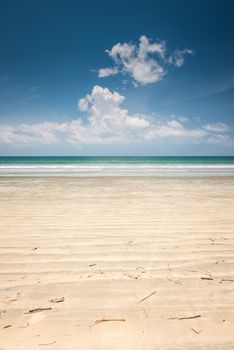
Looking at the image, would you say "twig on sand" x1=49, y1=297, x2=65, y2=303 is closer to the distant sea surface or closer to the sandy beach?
the sandy beach

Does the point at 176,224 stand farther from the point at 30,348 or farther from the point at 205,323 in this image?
the point at 30,348

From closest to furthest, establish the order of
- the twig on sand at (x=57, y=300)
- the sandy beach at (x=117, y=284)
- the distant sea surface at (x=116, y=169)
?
the sandy beach at (x=117, y=284), the twig on sand at (x=57, y=300), the distant sea surface at (x=116, y=169)

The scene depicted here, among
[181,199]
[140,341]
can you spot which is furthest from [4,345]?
[181,199]

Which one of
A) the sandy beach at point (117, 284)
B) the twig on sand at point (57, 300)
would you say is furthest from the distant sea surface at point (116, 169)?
the twig on sand at point (57, 300)

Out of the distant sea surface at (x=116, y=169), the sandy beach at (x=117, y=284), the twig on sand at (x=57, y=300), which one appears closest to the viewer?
the sandy beach at (x=117, y=284)

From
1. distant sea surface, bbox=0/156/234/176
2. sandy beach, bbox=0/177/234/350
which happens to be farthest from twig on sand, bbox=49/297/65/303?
distant sea surface, bbox=0/156/234/176

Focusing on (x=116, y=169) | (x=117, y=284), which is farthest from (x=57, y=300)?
(x=116, y=169)

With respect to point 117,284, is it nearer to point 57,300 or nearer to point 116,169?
point 57,300

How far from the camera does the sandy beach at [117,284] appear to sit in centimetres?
174

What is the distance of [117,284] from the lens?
2412mm

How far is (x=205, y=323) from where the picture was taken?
6.09ft

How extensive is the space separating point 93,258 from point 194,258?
1213 millimetres

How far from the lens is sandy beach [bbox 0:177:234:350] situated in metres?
1.74

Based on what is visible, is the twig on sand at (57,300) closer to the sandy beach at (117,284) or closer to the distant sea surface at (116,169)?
the sandy beach at (117,284)
